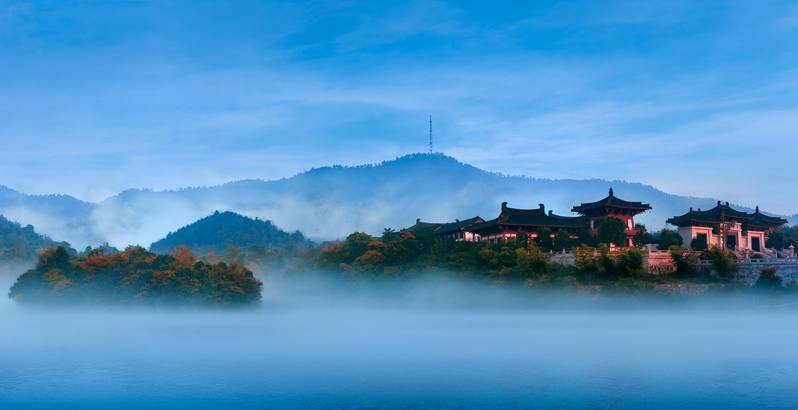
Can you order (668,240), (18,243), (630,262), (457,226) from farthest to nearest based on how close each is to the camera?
(18,243), (457,226), (668,240), (630,262)

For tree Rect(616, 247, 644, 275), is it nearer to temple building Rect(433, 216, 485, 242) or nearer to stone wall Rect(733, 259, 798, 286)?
stone wall Rect(733, 259, 798, 286)

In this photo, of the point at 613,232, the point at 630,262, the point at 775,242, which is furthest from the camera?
the point at 775,242

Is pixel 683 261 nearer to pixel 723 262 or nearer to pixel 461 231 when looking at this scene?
pixel 723 262

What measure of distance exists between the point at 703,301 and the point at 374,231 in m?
122

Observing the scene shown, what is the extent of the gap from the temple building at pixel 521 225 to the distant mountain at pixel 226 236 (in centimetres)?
5541

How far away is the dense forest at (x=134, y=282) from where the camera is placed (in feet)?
156

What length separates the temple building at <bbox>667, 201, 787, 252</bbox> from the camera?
168ft

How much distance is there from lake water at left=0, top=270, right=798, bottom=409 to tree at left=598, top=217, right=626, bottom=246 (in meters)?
6.23

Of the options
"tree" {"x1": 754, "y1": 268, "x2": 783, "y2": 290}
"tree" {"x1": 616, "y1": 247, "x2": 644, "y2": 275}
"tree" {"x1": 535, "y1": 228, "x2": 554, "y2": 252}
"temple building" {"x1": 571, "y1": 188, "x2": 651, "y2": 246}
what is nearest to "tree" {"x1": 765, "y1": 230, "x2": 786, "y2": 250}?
"temple building" {"x1": 571, "y1": 188, "x2": 651, "y2": 246}

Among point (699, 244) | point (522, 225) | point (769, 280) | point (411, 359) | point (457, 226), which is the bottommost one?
point (411, 359)

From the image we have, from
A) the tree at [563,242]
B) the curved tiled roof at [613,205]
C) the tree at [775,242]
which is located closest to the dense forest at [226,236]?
the curved tiled roof at [613,205]

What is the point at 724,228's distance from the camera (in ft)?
170

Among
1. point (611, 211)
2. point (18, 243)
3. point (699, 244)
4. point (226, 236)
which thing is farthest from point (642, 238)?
point (226, 236)

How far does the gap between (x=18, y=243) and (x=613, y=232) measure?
64.8 m
